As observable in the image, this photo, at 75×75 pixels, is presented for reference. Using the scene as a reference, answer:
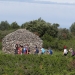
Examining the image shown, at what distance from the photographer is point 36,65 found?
938 inches

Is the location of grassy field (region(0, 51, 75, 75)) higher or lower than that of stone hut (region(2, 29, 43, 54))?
lower

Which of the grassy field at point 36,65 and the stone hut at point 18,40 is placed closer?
the grassy field at point 36,65

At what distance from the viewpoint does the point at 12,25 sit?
98.2m

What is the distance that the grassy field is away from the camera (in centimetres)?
2252

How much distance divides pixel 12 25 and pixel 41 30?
36894mm

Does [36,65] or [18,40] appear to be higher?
[18,40]

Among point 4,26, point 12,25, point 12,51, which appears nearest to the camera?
point 12,51

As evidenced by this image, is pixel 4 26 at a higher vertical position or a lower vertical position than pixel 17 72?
higher

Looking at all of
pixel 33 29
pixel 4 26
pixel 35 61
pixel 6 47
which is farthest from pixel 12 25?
pixel 35 61

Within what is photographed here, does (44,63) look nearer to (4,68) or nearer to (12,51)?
(4,68)

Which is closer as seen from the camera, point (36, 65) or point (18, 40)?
point (36, 65)

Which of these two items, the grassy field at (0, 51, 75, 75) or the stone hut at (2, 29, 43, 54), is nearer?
the grassy field at (0, 51, 75, 75)

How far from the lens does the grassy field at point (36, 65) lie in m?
22.5

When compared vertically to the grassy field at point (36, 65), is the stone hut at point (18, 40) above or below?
above
